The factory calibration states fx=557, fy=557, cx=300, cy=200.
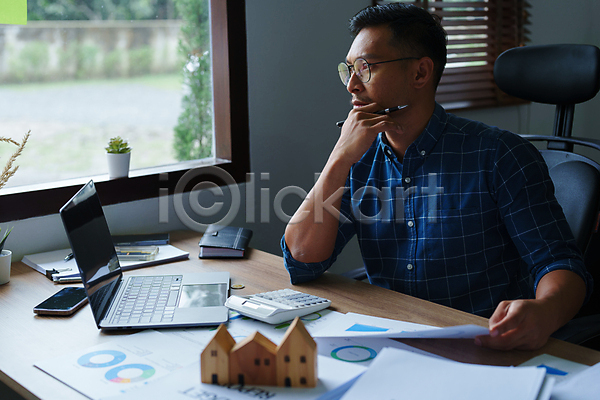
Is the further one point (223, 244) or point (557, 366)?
point (223, 244)

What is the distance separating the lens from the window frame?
1.74 m

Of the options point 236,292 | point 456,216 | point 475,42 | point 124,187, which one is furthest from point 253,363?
point 475,42

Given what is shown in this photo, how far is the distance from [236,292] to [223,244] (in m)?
0.31

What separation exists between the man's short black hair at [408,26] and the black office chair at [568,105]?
14.0 inches

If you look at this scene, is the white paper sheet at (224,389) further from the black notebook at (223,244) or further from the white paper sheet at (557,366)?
the black notebook at (223,244)

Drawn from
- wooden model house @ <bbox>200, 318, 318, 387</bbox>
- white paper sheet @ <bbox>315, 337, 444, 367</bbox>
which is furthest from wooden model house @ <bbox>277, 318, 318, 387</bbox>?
white paper sheet @ <bbox>315, 337, 444, 367</bbox>

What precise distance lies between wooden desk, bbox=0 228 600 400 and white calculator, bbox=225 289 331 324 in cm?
6

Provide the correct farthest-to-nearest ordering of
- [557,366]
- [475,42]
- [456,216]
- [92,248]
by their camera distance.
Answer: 1. [475,42]
2. [456,216]
3. [92,248]
4. [557,366]

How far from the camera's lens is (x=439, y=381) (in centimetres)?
75

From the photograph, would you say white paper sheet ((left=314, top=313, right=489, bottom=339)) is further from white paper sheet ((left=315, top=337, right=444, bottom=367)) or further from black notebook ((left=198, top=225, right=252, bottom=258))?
black notebook ((left=198, top=225, right=252, bottom=258))

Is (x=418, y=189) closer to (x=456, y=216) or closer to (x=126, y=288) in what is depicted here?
(x=456, y=216)

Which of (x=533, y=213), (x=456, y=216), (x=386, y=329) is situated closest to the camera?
(x=386, y=329)

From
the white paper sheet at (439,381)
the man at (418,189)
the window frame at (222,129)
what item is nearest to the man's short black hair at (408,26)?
the man at (418,189)

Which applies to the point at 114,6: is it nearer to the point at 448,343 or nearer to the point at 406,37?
the point at 406,37
